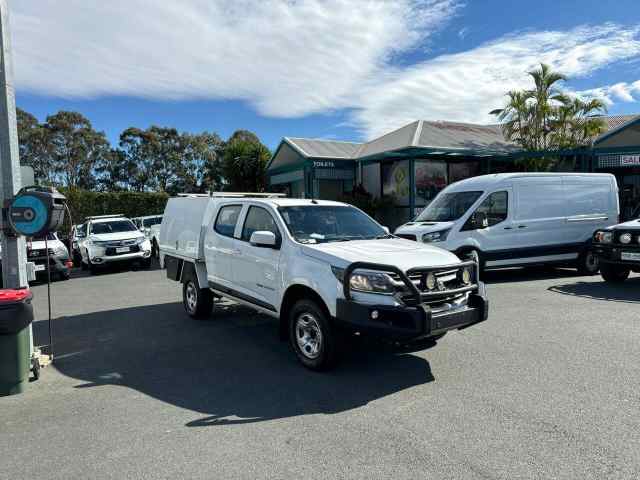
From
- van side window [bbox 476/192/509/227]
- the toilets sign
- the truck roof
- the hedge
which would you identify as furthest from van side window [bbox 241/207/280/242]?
the hedge

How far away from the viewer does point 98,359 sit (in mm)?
5793

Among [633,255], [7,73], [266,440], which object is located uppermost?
[7,73]

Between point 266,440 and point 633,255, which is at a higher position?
point 633,255

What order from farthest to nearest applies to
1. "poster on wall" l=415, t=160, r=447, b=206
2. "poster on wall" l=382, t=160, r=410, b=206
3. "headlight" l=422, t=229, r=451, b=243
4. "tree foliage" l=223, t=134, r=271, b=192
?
"tree foliage" l=223, t=134, r=271, b=192, "poster on wall" l=382, t=160, r=410, b=206, "poster on wall" l=415, t=160, r=447, b=206, "headlight" l=422, t=229, r=451, b=243

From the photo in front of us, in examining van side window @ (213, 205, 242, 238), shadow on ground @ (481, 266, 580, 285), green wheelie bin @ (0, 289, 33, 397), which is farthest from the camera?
shadow on ground @ (481, 266, 580, 285)

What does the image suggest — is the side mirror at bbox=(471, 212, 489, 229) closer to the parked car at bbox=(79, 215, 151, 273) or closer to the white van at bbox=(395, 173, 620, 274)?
the white van at bbox=(395, 173, 620, 274)

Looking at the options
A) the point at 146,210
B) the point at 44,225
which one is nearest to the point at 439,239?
the point at 44,225

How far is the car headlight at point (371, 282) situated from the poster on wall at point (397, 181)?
16700mm

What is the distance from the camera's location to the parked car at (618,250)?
9.05 metres

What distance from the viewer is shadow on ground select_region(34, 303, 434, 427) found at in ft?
14.2

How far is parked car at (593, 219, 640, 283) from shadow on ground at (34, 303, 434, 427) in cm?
590

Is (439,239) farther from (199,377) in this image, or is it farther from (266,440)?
(266,440)

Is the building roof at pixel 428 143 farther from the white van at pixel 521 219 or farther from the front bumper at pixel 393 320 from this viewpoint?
the front bumper at pixel 393 320

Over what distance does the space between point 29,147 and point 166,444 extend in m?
45.9
